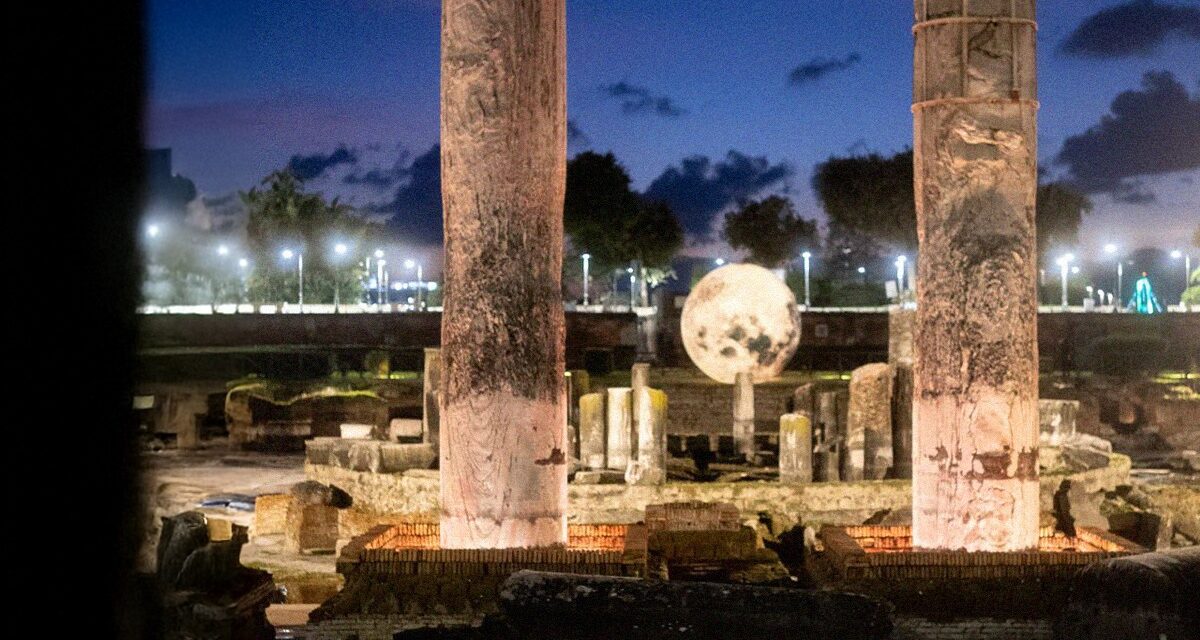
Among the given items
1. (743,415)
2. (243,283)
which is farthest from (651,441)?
(243,283)

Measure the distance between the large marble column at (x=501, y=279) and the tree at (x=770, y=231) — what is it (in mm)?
51100

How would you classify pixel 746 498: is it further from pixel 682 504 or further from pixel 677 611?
pixel 677 611

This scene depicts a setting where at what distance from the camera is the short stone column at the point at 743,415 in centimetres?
1816

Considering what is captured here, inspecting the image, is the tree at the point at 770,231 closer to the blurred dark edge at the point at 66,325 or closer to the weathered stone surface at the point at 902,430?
the weathered stone surface at the point at 902,430

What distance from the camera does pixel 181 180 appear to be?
44281 mm

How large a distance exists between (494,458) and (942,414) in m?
3.18

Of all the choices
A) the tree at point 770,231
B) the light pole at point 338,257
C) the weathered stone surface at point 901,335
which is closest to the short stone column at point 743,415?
the weathered stone surface at point 901,335

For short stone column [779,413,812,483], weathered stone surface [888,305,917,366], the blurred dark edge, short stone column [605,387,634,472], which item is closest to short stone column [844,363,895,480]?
short stone column [779,413,812,483]

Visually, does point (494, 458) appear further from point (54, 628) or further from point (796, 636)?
point (54, 628)

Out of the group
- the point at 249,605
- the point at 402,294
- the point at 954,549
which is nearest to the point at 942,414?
the point at 954,549

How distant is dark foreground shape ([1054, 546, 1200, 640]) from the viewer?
27.3 feet

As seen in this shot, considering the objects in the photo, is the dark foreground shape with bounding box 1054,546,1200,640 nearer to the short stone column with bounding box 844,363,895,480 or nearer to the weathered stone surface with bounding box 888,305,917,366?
the short stone column with bounding box 844,363,895,480

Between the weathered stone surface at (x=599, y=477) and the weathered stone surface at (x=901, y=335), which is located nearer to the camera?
the weathered stone surface at (x=599, y=477)

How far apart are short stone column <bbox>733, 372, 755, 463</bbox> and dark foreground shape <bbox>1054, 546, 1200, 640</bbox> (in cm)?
907
